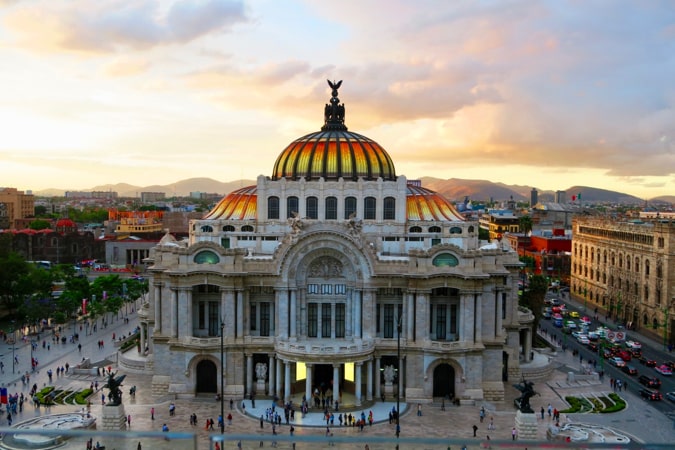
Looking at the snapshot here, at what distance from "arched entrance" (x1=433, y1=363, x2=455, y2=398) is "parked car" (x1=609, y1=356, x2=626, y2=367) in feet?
78.9

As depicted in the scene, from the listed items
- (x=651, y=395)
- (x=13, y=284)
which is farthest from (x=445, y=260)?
(x=13, y=284)

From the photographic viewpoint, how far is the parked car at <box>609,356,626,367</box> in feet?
249

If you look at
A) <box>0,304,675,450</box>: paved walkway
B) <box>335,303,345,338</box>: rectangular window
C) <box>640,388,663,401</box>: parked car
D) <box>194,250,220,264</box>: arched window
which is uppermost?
<box>194,250,220,264</box>: arched window

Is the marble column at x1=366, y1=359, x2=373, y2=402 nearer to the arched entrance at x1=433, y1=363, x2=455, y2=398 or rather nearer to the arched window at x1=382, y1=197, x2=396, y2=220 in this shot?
the arched entrance at x1=433, y1=363, x2=455, y2=398

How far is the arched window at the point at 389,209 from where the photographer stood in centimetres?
7606

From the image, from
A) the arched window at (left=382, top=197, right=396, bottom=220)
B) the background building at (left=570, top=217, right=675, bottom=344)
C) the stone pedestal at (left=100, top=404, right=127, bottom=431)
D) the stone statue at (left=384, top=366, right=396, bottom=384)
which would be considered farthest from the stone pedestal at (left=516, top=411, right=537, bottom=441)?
the background building at (left=570, top=217, right=675, bottom=344)

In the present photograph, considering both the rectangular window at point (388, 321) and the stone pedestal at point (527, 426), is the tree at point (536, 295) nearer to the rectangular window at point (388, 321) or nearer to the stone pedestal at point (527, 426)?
the rectangular window at point (388, 321)

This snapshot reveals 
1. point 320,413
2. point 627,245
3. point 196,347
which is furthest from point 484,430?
point 627,245

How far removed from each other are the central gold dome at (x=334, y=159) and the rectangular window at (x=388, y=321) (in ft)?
60.1

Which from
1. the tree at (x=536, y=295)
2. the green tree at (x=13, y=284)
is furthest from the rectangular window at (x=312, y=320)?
the green tree at (x=13, y=284)

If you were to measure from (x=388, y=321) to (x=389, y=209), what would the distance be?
1603 cm

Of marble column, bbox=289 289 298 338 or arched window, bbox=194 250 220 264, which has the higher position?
arched window, bbox=194 250 220 264

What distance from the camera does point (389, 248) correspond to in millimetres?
74125

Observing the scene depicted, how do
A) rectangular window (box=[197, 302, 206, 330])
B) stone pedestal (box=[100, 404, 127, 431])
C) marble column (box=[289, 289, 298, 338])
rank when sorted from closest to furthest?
stone pedestal (box=[100, 404, 127, 431]) < marble column (box=[289, 289, 298, 338]) < rectangular window (box=[197, 302, 206, 330])
